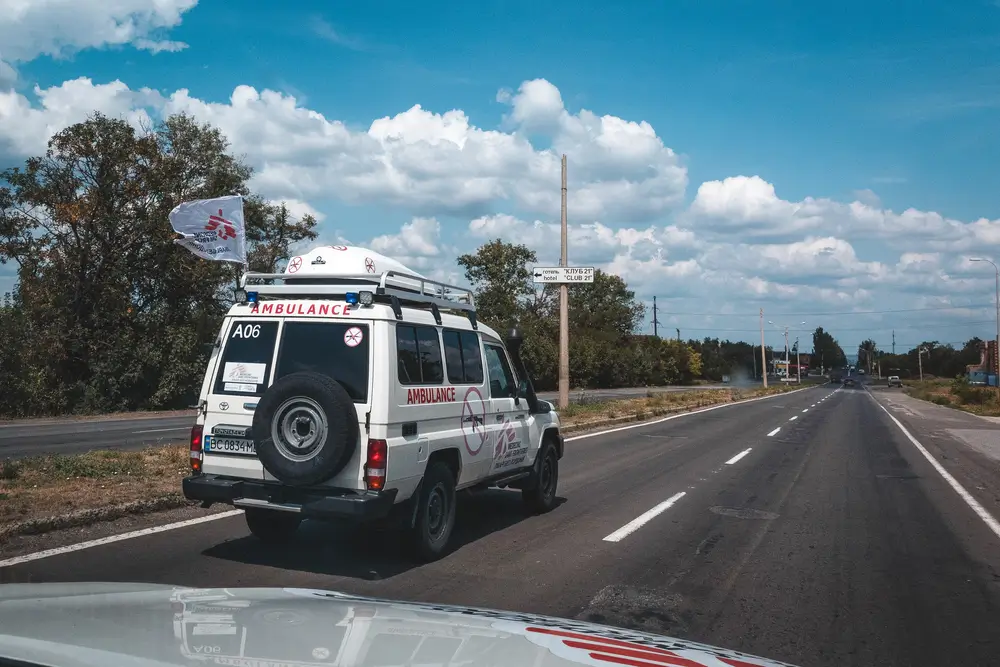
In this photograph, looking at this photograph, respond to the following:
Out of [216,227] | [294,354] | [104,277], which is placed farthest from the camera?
[104,277]

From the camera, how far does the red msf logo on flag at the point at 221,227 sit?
12148 millimetres

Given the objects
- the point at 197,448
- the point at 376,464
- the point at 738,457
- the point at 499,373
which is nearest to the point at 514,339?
the point at 499,373

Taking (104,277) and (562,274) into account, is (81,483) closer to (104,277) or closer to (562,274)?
(562,274)

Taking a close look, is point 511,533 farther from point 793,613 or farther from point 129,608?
point 129,608

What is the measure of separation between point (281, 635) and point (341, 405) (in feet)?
10.4

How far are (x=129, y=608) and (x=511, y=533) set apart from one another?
5.33m

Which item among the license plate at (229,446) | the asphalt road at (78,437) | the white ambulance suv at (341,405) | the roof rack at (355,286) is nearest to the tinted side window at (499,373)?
the white ambulance suv at (341,405)

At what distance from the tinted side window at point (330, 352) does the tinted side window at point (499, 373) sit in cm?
211

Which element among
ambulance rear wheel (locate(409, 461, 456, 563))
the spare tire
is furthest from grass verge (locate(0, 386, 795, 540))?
ambulance rear wheel (locate(409, 461, 456, 563))

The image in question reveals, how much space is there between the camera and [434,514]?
7.08 meters

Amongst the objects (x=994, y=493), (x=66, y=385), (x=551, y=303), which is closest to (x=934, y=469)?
(x=994, y=493)

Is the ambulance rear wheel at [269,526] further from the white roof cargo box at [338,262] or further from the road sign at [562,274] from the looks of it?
the road sign at [562,274]

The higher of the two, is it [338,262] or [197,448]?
[338,262]

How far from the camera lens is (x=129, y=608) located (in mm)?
3258
